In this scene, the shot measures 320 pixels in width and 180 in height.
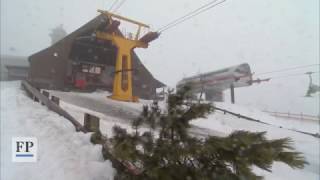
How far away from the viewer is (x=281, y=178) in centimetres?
207

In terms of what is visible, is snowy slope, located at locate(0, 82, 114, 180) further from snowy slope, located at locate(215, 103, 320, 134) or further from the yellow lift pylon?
snowy slope, located at locate(215, 103, 320, 134)

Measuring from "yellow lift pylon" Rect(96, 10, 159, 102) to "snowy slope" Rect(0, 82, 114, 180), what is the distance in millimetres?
391

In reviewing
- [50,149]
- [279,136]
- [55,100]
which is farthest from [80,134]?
[279,136]

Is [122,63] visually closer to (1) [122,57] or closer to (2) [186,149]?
(1) [122,57]

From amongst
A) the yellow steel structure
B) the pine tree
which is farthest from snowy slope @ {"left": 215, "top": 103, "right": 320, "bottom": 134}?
the pine tree

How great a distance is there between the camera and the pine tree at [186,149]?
48.7 inches

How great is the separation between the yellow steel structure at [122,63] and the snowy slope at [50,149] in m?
0.39

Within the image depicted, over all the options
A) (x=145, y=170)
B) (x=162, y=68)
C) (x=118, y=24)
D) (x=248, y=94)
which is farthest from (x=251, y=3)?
(x=145, y=170)

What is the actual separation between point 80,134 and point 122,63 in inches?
23.5

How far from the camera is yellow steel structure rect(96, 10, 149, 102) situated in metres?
2.10

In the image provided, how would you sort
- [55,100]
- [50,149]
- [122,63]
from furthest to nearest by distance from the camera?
[55,100] → [122,63] → [50,149]

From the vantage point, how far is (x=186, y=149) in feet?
4.35

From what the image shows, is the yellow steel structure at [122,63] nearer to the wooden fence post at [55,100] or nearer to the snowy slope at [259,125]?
the snowy slope at [259,125]

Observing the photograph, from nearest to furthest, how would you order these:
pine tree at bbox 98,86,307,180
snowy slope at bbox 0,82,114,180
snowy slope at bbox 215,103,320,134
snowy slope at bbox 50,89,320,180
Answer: pine tree at bbox 98,86,307,180
snowy slope at bbox 0,82,114,180
snowy slope at bbox 50,89,320,180
snowy slope at bbox 215,103,320,134
